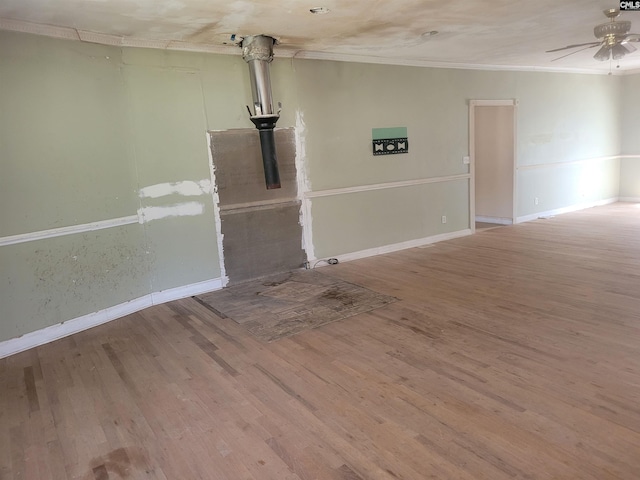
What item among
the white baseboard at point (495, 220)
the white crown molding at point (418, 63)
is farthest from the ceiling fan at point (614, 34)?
the white baseboard at point (495, 220)

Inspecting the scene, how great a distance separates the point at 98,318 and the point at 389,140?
4.14m

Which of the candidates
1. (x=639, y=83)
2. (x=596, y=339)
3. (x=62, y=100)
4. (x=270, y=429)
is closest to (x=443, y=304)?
(x=596, y=339)

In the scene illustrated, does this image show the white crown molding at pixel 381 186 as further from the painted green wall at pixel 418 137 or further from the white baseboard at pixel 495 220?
the white baseboard at pixel 495 220

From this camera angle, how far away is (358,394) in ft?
8.99

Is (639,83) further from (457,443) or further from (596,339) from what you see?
(457,443)

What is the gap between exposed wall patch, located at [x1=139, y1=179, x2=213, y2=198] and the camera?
4520 millimetres

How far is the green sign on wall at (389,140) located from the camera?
20.0ft

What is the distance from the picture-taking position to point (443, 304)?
13.7 feet

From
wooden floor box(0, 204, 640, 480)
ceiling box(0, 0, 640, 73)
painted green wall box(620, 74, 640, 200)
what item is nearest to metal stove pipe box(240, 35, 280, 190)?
ceiling box(0, 0, 640, 73)

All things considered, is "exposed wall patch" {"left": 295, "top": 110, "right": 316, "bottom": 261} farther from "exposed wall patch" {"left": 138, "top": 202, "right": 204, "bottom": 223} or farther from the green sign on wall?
"exposed wall patch" {"left": 138, "top": 202, "right": 204, "bottom": 223}

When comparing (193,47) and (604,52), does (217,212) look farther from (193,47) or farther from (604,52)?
(604,52)

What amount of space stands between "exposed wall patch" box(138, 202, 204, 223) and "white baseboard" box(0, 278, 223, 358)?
0.76 m

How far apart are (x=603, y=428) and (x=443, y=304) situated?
6.44 ft

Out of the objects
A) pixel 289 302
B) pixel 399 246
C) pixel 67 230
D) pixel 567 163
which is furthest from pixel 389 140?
pixel 567 163
